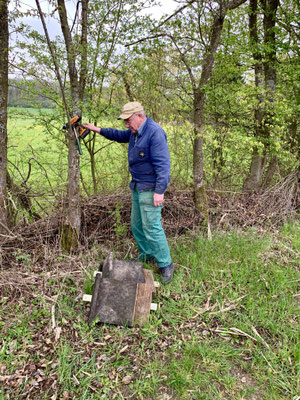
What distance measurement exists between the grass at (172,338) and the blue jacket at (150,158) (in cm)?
116

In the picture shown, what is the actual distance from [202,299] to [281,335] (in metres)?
0.83

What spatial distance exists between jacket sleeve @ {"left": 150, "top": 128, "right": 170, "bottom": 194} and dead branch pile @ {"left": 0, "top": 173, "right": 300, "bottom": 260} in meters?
1.22

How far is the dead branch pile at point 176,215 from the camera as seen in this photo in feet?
13.2

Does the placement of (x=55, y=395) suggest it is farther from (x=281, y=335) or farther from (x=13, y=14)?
(x=13, y=14)

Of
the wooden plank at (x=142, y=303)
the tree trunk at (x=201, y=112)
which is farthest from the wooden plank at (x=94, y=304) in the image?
the tree trunk at (x=201, y=112)

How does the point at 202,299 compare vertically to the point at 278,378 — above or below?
above

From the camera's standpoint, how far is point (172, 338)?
272cm

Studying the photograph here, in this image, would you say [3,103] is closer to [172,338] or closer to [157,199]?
[157,199]

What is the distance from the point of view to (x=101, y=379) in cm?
229

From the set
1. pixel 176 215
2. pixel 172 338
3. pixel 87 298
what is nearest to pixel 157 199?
pixel 87 298

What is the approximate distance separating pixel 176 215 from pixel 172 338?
2.49 meters

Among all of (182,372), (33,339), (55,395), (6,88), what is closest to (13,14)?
(6,88)

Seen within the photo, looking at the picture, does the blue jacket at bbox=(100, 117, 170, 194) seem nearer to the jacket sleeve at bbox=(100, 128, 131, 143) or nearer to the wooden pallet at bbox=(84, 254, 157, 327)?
the jacket sleeve at bbox=(100, 128, 131, 143)

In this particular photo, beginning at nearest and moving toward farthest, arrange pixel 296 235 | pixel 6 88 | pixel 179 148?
pixel 6 88 → pixel 296 235 → pixel 179 148
